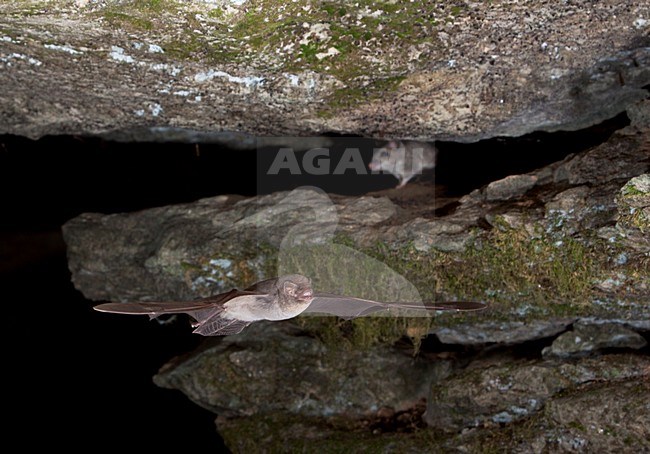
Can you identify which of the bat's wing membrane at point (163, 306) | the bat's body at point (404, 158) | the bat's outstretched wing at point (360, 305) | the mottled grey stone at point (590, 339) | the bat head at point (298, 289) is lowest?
the mottled grey stone at point (590, 339)

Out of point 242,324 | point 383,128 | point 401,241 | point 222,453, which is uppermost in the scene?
point 383,128

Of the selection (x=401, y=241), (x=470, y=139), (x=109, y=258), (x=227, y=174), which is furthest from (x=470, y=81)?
(x=109, y=258)

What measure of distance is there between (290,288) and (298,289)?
4 cm

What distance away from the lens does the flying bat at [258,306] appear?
117 inches

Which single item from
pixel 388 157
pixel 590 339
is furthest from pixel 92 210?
pixel 590 339

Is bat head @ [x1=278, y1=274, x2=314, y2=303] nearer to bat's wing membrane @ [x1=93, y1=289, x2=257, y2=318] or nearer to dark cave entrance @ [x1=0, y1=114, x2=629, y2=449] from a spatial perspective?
bat's wing membrane @ [x1=93, y1=289, x2=257, y2=318]

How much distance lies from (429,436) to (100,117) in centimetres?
323

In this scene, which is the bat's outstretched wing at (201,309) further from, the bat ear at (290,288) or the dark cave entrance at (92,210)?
the dark cave entrance at (92,210)

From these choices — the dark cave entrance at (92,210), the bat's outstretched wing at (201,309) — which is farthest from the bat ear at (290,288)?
the dark cave entrance at (92,210)

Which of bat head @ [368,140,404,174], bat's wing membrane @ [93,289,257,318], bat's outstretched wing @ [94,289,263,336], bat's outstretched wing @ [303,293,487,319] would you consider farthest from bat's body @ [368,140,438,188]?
bat's wing membrane @ [93,289,257,318]

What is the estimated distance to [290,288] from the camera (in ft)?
9.97

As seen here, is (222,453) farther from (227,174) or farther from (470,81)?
(470,81)

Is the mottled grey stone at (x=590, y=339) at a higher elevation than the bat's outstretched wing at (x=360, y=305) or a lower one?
lower

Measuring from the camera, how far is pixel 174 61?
3621 millimetres
